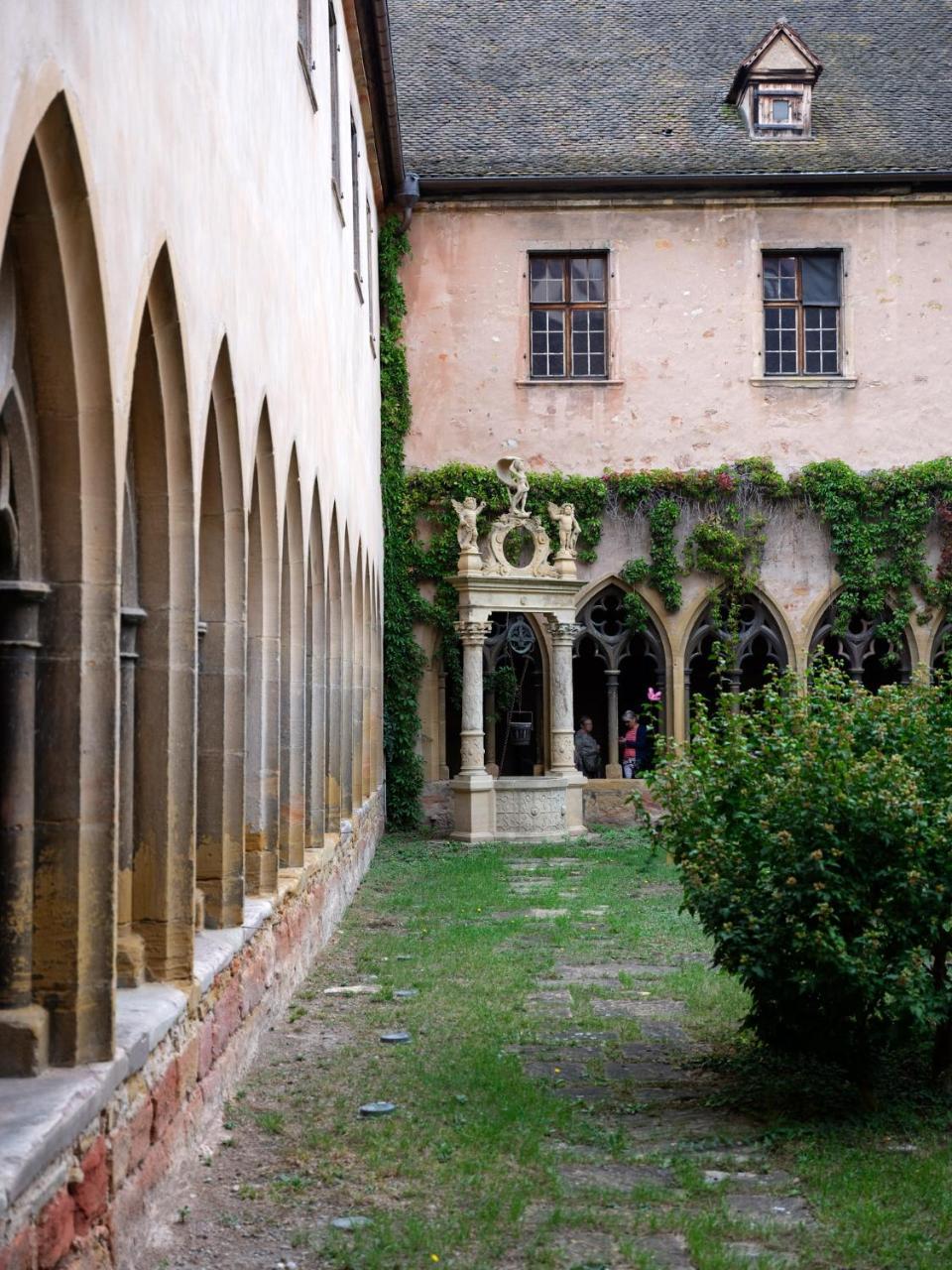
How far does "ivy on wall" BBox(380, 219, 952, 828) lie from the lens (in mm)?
20188

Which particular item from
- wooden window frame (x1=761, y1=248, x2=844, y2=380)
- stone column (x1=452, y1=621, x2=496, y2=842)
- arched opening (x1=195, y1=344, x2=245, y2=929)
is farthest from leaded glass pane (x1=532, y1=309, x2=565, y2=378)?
arched opening (x1=195, y1=344, x2=245, y2=929)

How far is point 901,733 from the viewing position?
666 centimetres

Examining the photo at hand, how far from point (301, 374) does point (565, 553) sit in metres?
8.93

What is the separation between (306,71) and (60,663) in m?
7.06

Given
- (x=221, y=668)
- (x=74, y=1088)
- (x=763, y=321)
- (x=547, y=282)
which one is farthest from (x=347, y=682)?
(x=74, y=1088)

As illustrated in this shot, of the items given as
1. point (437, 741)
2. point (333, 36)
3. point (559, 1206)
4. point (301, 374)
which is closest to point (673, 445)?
point (437, 741)

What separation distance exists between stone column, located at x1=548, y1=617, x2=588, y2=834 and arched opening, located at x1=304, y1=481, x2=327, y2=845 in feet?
22.6

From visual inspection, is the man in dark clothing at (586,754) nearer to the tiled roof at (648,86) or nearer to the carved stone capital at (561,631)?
the carved stone capital at (561,631)

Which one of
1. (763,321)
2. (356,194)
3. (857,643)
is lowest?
(857,643)

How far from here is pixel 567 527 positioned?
19.1 metres

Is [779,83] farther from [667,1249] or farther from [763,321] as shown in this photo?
[667,1249]

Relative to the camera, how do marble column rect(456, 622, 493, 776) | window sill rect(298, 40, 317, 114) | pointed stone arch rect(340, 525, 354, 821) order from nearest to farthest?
1. window sill rect(298, 40, 317, 114)
2. pointed stone arch rect(340, 525, 354, 821)
3. marble column rect(456, 622, 493, 776)

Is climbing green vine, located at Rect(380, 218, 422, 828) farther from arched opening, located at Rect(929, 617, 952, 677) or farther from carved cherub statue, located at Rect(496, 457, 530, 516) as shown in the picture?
arched opening, located at Rect(929, 617, 952, 677)

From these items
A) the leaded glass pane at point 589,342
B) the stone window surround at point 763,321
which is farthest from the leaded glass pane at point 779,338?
the leaded glass pane at point 589,342
